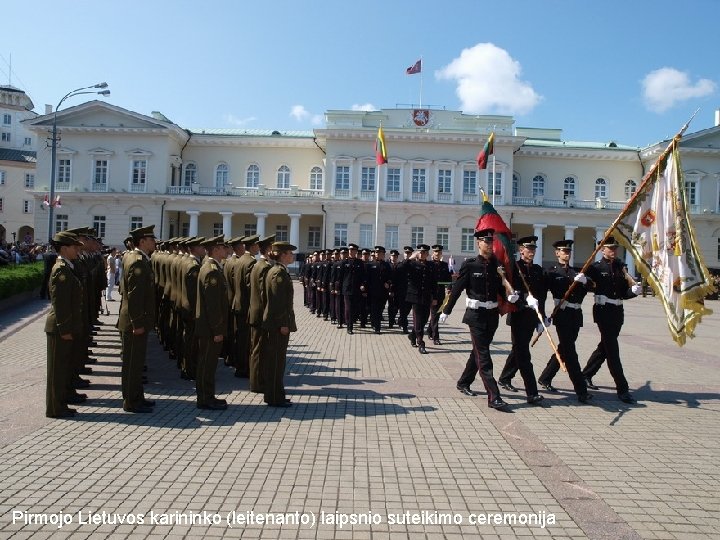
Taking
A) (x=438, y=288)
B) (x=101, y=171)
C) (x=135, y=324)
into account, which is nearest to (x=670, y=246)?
(x=438, y=288)

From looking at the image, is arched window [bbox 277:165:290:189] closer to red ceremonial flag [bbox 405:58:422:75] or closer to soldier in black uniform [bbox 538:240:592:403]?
red ceremonial flag [bbox 405:58:422:75]

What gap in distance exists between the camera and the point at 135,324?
21.9ft

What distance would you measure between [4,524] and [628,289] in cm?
773

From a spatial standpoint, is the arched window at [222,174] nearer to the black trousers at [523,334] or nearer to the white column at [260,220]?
the white column at [260,220]

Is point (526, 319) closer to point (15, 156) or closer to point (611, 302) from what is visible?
point (611, 302)

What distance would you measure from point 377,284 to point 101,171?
120ft

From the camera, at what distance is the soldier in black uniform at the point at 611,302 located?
7.95m

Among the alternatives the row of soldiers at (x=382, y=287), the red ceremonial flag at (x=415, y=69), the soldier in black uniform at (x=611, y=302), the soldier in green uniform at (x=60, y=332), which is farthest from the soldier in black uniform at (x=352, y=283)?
the red ceremonial flag at (x=415, y=69)

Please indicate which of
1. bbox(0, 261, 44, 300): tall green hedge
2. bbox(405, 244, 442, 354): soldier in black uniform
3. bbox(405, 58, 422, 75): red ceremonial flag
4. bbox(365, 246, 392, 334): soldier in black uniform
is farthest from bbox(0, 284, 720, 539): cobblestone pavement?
bbox(405, 58, 422, 75): red ceremonial flag

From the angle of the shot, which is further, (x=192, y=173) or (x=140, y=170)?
(x=192, y=173)

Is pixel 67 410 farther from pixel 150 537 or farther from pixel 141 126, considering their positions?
pixel 141 126

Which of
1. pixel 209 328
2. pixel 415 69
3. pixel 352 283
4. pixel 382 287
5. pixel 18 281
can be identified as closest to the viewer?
pixel 209 328

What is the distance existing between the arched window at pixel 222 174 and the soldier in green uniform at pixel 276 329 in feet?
141

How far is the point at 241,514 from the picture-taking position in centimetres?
416
